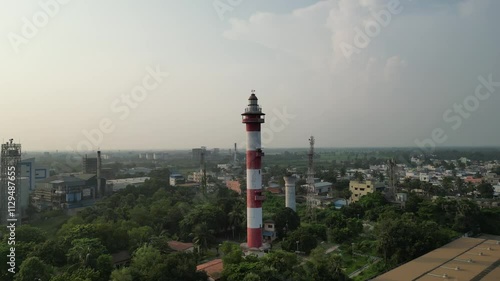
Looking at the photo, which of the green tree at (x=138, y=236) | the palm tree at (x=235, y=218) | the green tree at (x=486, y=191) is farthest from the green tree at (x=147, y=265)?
the green tree at (x=486, y=191)

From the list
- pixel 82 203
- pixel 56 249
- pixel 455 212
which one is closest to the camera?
pixel 56 249

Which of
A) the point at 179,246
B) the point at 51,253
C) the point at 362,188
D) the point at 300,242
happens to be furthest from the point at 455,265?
the point at 362,188

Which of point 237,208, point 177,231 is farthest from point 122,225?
point 237,208

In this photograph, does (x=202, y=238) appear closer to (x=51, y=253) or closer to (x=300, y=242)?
(x=300, y=242)

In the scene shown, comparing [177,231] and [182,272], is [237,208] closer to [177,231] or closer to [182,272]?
[177,231]

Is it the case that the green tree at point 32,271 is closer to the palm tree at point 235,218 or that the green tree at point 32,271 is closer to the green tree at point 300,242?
the green tree at point 300,242
